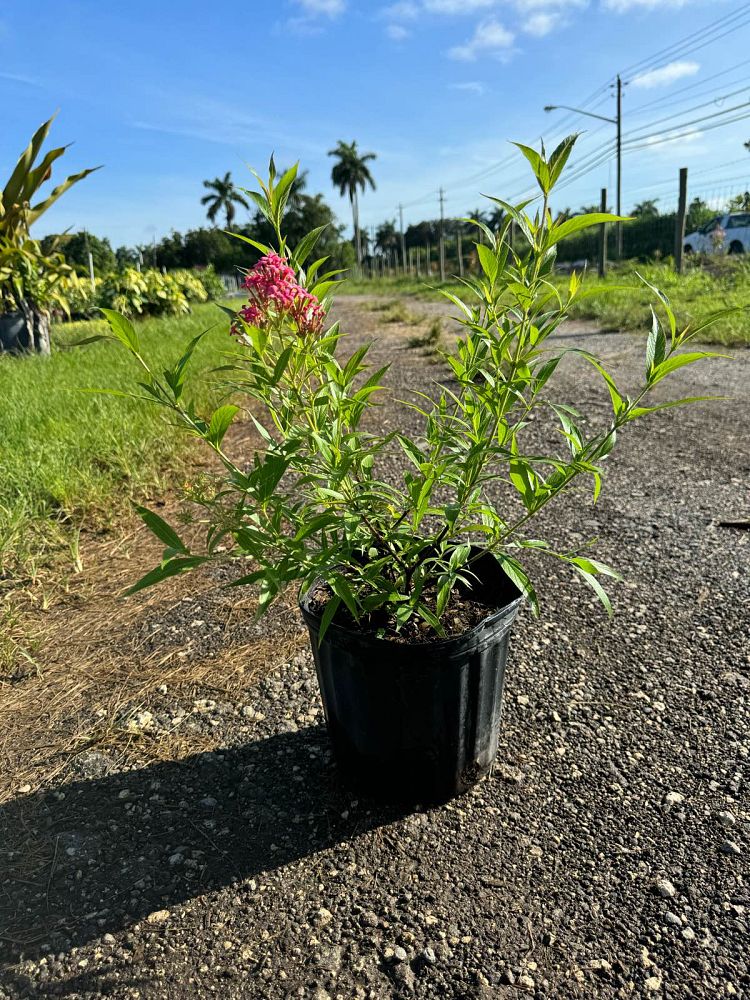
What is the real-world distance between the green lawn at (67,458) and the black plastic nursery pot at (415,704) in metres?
1.03

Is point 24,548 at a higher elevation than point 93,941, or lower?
higher

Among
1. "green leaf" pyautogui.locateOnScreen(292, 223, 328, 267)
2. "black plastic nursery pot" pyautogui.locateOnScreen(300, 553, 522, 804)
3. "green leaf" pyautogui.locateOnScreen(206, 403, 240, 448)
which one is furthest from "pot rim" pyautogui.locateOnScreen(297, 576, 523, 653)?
"green leaf" pyautogui.locateOnScreen(292, 223, 328, 267)

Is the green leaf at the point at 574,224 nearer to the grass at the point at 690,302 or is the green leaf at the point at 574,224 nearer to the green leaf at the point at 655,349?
the green leaf at the point at 655,349

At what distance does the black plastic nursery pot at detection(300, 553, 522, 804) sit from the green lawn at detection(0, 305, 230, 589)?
1034 millimetres

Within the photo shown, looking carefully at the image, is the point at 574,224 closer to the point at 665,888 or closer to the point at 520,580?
the point at 520,580

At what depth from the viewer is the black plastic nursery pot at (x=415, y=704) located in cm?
147

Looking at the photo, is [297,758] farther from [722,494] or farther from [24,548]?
[722,494]

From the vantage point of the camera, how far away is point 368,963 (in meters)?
1.27

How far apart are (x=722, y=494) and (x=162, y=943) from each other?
124 inches

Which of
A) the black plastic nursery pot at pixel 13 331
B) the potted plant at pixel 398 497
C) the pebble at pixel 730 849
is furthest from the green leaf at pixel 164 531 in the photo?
the black plastic nursery pot at pixel 13 331

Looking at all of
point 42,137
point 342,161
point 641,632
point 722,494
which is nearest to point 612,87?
point 42,137

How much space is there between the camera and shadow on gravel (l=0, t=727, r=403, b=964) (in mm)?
1405

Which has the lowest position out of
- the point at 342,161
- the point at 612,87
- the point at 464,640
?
the point at 464,640

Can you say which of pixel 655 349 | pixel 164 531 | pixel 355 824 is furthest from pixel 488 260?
pixel 355 824
